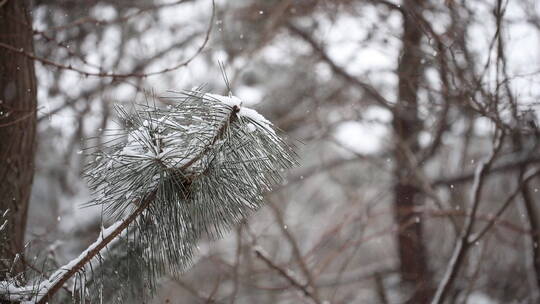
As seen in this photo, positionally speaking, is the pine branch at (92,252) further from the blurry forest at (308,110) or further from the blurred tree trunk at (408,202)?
the blurred tree trunk at (408,202)

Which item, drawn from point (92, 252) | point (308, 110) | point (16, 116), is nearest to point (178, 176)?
point (92, 252)

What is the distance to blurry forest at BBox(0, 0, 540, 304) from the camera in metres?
2.63

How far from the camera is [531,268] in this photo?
4.82 meters

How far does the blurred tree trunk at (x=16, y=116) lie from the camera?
98.4 inches

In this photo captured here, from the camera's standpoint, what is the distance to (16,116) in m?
2.57

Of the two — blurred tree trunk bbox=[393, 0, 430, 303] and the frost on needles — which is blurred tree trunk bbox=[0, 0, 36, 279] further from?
blurred tree trunk bbox=[393, 0, 430, 303]

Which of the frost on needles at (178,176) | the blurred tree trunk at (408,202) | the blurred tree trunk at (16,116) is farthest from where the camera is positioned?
the blurred tree trunk at (408,202)

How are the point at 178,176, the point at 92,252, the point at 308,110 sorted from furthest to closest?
the point at 308,110 < the point at 92,252 < the point at 178,176

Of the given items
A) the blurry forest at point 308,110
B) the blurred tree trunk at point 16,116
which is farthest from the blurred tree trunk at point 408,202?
the blurred tree trunk at point 16,116

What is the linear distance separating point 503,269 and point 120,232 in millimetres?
6709

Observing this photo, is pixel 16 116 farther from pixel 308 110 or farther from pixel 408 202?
pixel 408 202

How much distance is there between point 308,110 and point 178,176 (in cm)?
371

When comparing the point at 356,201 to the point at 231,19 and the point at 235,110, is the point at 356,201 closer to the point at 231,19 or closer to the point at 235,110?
the point at 231,19

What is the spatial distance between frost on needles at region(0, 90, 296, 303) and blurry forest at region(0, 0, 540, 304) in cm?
21
